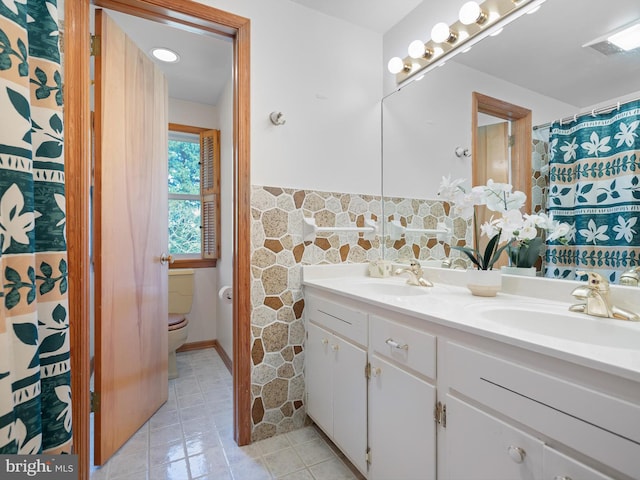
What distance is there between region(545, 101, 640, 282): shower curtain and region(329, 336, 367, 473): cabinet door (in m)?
0.87

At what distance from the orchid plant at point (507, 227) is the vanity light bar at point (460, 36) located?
735 millimetres

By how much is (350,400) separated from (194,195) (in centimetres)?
264

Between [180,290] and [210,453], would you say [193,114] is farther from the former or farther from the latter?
[210,453]

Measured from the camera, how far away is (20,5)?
66 centimetres

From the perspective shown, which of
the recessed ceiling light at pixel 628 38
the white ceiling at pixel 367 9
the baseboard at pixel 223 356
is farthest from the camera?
the baseboard at pixel 223 356

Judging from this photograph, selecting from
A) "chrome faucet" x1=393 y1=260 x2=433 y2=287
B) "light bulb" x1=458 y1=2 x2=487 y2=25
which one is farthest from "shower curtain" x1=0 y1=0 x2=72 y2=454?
"light bulb" x1=458 y1=2 x2=487 y2=25

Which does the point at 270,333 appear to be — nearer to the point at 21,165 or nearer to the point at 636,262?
the point at 21,165

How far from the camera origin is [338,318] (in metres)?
1.44

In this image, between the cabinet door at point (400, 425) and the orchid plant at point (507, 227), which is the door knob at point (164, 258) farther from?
the orchid plant at point (507, 227)

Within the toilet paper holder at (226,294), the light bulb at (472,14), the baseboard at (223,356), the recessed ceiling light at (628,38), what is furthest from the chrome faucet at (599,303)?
the baseboard at (223,356)

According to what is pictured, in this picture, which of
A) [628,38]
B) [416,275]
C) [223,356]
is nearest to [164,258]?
[223,356]

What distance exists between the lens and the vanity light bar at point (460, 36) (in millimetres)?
1335

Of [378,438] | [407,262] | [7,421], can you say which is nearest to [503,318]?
[378,438]

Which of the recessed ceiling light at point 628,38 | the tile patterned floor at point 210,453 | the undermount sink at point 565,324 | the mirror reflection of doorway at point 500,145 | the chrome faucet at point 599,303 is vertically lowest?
the tile patterned floor at point 210,453
